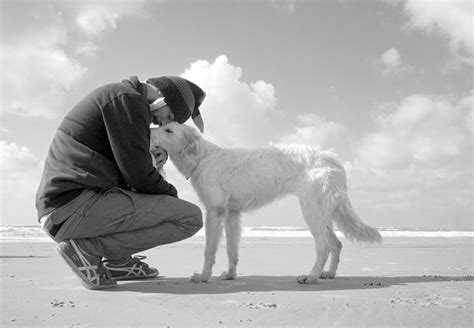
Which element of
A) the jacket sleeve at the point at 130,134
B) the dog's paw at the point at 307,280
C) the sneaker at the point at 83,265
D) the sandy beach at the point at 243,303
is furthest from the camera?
the dog's paw at the point at 307,280

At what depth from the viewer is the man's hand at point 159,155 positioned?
5.25 meters

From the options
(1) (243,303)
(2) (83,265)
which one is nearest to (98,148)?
(2) (83,265)

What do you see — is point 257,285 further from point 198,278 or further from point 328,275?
point 328,275

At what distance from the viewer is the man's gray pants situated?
4.11m

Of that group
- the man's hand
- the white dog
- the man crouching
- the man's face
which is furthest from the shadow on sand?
the man's face

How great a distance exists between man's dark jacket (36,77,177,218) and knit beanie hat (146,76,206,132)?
752 millimetres

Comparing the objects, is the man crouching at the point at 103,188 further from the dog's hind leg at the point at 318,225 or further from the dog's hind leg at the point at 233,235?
the dog's hind leg at the point at 318,225

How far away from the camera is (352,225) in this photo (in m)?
5.29

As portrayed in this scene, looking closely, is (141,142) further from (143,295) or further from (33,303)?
(33,303)

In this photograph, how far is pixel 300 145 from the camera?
531 cm

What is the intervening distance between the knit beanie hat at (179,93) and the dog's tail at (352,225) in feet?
7.09

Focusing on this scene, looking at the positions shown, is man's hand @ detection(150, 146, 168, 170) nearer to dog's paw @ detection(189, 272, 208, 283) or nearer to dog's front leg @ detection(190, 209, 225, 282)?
dog's front leg @ detection(190, 209, 225, 282)

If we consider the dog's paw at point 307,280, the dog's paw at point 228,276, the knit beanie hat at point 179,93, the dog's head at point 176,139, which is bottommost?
the dog's paw at point 228,276

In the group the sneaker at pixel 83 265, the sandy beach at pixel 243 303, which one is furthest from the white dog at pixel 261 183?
the sneaker at pixel 83 265
